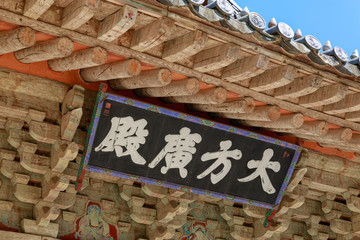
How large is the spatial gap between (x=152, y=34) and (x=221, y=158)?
2776 millimetres

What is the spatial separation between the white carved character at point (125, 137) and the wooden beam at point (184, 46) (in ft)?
4.14

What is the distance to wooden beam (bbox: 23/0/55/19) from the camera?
5.54 metres

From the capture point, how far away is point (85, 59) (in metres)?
6.43

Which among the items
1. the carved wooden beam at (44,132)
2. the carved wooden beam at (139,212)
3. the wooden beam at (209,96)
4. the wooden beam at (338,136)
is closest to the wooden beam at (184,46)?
the wooden beam at (209,96)

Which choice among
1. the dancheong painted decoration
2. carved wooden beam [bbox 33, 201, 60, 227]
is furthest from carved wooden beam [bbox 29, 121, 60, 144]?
carved wooden beam [bbox 33, 201, 60, 227]

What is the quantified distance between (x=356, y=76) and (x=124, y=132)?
9.11 feet

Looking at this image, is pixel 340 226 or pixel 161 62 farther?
pixel 340 226

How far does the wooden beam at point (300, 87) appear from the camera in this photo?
6.90 metres

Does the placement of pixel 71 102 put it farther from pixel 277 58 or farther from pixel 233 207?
pixel 233 207

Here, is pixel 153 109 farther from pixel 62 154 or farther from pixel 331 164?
pixel 331 164

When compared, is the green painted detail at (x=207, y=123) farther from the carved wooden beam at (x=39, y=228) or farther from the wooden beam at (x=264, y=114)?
the carved wooden beam at (x=39, y=228)

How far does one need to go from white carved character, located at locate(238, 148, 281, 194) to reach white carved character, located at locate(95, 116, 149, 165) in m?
1.67

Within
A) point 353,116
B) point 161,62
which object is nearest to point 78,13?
point 161,62

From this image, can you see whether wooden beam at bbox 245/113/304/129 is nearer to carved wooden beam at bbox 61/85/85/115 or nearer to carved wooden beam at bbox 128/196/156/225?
carved wooden beam at bbox 128/196/156/225
